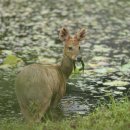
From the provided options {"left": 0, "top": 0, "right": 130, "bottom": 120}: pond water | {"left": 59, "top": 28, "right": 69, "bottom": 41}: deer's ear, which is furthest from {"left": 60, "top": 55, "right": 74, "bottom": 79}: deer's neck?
{"left": 0, "top": 0, "right": 130, "bottom": 120}: pond water

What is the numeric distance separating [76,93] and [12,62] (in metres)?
1.95

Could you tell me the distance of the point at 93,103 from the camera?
8125 mm

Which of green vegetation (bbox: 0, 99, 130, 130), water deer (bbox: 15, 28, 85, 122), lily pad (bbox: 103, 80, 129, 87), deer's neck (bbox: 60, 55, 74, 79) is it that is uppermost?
deer's neck (bbox: 60, 55, 74, 79)

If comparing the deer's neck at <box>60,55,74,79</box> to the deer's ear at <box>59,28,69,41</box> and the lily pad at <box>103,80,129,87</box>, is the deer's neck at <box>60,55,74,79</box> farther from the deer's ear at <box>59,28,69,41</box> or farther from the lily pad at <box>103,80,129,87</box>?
the lily pad at <box>103,80,129,87</box>

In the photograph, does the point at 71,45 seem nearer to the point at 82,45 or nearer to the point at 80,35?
the point at 80,35

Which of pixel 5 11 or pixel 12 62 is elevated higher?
pixel 5 11

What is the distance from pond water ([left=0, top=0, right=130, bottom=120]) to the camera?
27.8ft

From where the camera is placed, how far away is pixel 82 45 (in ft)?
39.7

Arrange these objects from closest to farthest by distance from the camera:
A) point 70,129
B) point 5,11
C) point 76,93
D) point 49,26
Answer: point 70,129 < point 76,93 < point 49,26 < point 5,11

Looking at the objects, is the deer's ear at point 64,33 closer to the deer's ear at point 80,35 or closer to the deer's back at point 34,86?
the deer's ear at point 80,35

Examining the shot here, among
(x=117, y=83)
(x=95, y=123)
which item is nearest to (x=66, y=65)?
(x=95, y=123)

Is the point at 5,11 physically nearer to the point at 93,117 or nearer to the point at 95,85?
the point at 95,85

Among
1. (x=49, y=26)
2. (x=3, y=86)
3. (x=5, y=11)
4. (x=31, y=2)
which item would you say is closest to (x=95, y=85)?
(x=3, y=86)

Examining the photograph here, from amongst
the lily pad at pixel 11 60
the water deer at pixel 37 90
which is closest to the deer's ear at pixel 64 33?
the water deer at pixel 37 90
